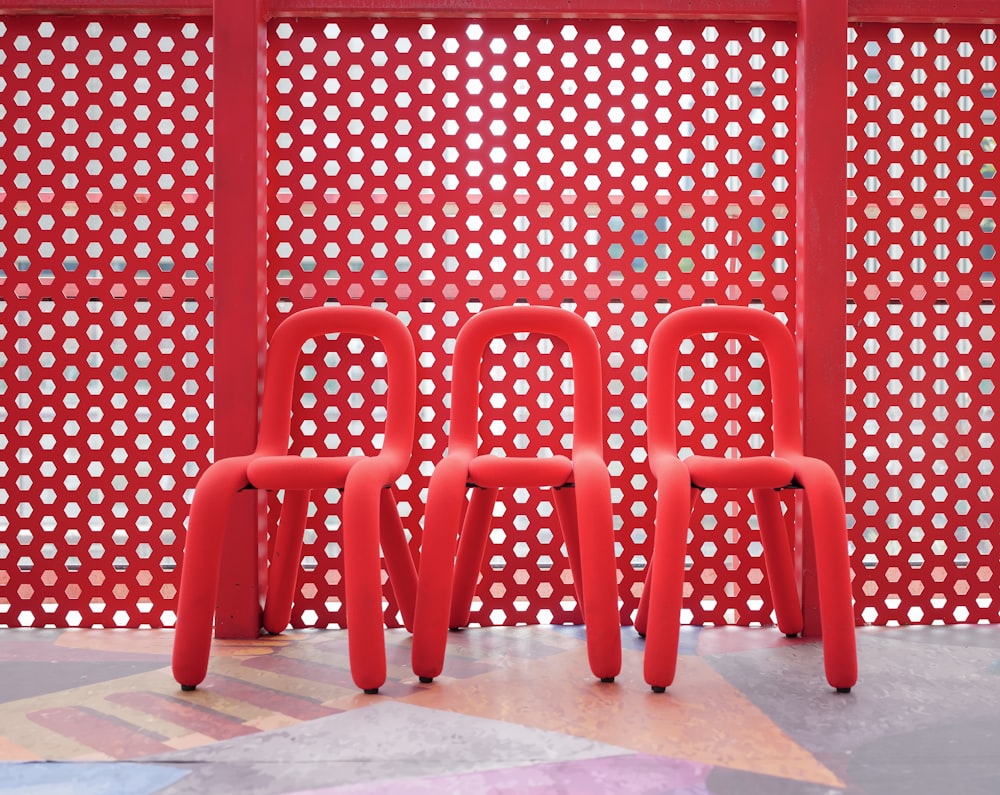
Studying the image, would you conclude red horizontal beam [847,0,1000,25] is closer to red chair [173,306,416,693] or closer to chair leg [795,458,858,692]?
chair leg [795,458,858,692]

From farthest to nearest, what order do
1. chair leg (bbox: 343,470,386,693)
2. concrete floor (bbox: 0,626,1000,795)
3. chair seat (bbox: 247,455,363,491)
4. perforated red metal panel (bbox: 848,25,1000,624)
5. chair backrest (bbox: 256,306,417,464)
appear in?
perforated red metal panel (bbox: 848,25,1000,624)
chair backrest (bbox: 256,306,417,464)
chair seat (bbox: 247,455,363,491)
chair leg (bbox: 343,470,386,693)
concrete floor (bbox: 0,626,1000,795)

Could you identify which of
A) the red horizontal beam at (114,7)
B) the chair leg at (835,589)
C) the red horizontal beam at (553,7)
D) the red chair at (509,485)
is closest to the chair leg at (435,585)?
the red chair at (509,485)

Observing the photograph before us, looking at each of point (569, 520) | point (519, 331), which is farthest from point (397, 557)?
point (519, 331)

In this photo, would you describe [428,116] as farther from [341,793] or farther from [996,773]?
[996,773]

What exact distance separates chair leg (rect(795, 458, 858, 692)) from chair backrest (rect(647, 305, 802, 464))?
0.31 m

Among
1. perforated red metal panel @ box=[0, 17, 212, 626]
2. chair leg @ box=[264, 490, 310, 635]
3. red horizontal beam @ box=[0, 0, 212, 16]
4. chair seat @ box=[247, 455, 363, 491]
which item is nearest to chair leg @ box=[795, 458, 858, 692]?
chair seat @ box=[247, 455, 363, 491]

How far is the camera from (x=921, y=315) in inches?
116

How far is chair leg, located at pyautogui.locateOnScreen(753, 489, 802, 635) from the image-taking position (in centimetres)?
264

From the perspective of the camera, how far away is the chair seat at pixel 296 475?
2289mm

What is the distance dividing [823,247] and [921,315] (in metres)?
0.55

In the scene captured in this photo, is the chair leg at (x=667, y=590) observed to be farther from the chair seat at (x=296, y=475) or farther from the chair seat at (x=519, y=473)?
the chair seat at (x=296, y=475)

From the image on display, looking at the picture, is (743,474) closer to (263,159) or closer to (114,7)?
(263,159)

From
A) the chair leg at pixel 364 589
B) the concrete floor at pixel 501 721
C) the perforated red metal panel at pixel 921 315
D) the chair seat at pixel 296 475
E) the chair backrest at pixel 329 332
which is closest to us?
the concrete floor at pixel 501 721

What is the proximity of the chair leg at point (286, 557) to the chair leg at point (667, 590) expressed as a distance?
1.26 m
